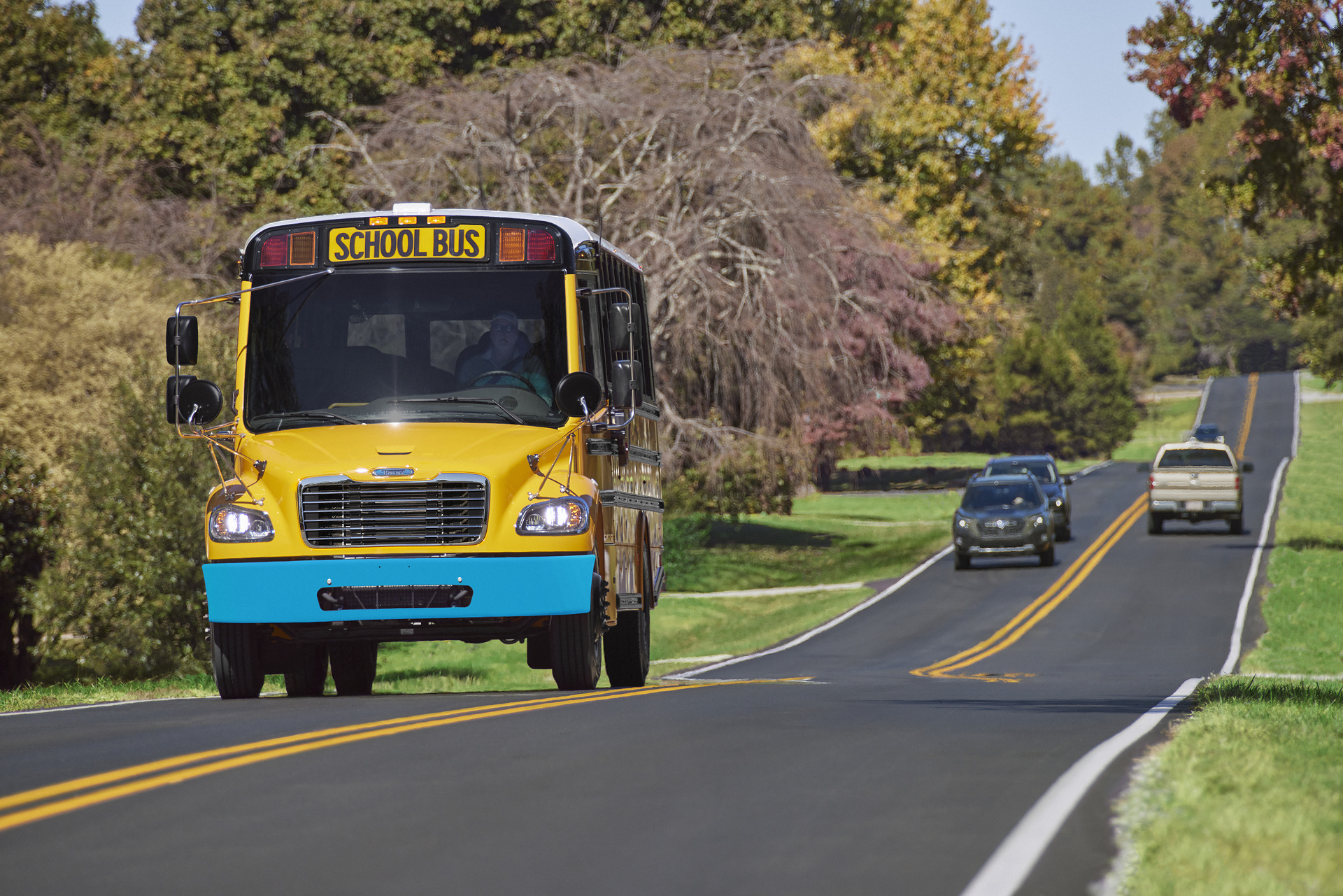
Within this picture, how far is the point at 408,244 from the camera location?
12039 mm

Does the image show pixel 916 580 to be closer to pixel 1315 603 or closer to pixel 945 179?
pixel 1315 603

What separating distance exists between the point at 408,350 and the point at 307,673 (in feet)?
10.4

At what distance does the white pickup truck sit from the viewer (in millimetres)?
40750

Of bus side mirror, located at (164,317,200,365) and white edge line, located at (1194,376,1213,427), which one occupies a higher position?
white edge line, located at (1194,376,1213,427)

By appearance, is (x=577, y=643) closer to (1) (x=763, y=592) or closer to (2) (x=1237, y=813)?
(2) (x=1237, y=813)

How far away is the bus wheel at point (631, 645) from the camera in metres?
14.0

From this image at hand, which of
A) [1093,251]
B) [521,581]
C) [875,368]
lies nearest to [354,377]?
[521,581]

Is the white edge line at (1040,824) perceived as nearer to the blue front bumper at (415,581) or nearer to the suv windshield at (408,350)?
the blue front bumper at (415,581)

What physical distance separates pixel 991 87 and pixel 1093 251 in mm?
82420

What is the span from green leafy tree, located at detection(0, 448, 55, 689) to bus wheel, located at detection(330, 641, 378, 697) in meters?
11.9

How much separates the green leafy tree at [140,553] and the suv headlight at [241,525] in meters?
13.1

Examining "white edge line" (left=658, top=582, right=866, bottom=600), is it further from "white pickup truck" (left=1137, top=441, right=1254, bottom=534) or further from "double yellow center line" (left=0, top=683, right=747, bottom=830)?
"double yellow center line" (left=0, top=683, right=747, bottom=830)

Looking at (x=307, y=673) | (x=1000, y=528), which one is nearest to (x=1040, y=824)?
(x=307, y=673)

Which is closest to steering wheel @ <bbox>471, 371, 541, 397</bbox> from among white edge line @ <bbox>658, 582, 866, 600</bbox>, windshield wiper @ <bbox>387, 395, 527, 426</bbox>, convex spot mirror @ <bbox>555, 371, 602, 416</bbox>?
windshield wiper @ <bbox>387, 395, 527, 426</bbox>
